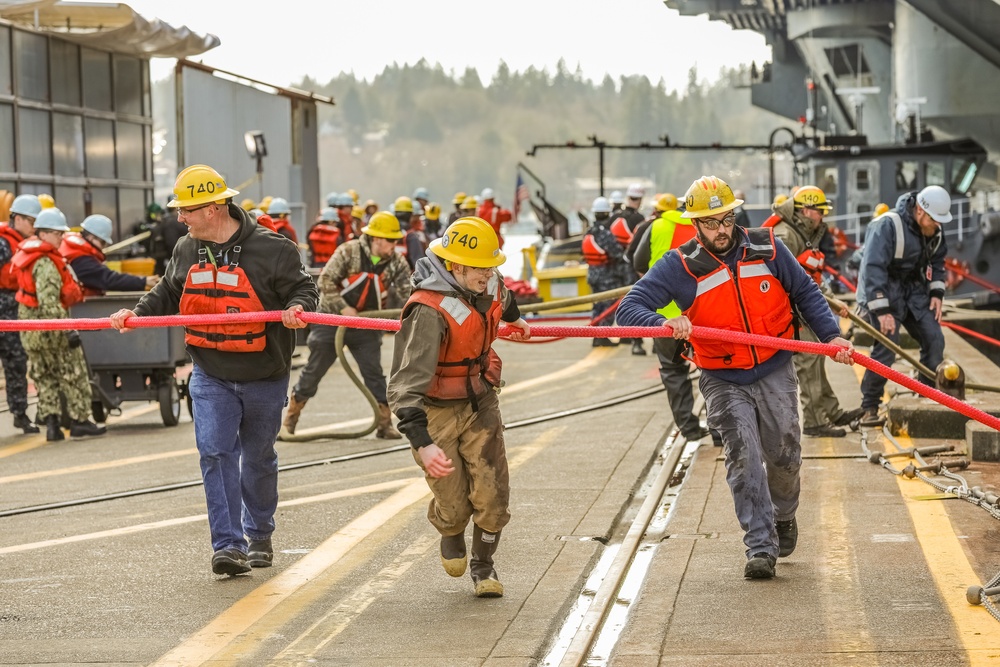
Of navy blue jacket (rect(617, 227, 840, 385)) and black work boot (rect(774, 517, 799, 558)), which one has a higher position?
navy blue jacket (rect(617, 227, 840, 385))

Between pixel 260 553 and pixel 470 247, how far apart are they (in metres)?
2.17

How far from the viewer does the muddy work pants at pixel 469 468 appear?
7113 millimetres

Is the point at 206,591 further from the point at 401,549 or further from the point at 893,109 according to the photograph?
the point at 893,109

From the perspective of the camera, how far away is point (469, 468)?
717cm

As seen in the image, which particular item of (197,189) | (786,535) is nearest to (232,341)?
(197,189)

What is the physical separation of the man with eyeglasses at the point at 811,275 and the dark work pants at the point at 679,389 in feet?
2.78

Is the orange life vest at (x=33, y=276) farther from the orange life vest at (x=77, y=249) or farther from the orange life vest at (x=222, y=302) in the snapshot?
the orange life vest at (x=222, y=302)

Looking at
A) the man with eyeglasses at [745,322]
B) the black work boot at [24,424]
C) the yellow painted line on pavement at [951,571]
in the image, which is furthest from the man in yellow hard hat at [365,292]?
the man with eyeglasses at [745,322]

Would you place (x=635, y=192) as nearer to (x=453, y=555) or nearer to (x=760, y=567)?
(x=760, y=567)

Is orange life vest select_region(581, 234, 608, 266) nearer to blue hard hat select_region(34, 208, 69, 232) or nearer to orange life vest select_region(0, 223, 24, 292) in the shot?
orange life vest select_region(0, 223, 24, 292)

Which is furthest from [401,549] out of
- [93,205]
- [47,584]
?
[93,205]

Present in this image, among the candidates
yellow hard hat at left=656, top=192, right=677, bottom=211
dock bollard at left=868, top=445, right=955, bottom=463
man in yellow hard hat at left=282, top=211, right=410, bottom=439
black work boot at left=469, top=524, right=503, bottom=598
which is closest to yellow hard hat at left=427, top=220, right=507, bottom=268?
black work boot at left=469, top=524, right=503, bottom=598

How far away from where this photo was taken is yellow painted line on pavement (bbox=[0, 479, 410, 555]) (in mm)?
8758

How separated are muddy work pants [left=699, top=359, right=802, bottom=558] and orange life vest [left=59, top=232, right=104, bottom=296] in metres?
7.60
